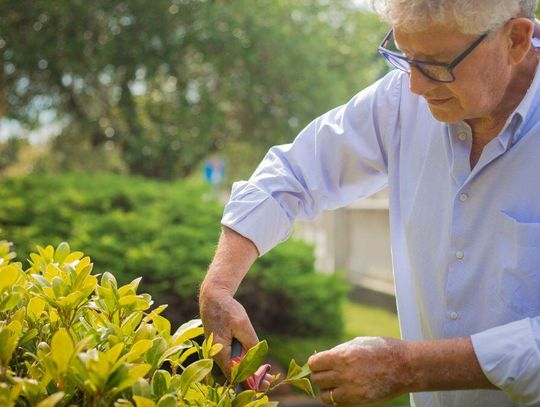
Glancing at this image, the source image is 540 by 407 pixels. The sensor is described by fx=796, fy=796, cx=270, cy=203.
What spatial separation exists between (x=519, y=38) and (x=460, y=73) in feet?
0.64

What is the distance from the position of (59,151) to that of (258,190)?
1581 cm

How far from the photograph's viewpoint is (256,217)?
2369 millimetres

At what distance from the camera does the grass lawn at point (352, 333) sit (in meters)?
7.93

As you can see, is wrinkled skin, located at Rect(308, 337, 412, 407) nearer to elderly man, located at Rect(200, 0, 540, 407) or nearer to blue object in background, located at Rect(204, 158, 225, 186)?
elderly man, located at Rect(200, 0, 540, 407)

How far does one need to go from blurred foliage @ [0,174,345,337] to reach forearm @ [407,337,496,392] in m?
5.10

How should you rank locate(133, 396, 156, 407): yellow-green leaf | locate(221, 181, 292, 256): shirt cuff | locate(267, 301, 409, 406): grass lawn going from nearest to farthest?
locate(133, 396, 156, 407): yellow-green leaf
locate(221, 181, 292, 256): shirt cuff
locate(267, 301, 409, 406): grass lawn

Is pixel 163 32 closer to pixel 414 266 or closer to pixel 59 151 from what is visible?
pixel 59 151

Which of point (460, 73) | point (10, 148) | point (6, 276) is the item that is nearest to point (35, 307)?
point (6, 276)

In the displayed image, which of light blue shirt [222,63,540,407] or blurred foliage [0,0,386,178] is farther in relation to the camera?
blurred foliage [0,0,386,178]

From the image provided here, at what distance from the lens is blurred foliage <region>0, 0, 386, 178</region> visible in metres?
13.1

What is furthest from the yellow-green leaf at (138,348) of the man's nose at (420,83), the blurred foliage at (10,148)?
the blurred foliage at (10,148)

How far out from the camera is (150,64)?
13172 millimetres

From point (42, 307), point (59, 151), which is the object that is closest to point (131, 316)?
point (42, 307)

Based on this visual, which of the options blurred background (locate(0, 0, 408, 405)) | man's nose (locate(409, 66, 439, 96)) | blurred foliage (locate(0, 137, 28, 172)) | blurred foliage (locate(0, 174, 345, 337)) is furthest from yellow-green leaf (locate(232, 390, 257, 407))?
blurred foliage (locate(0, 137, 28, 172))
